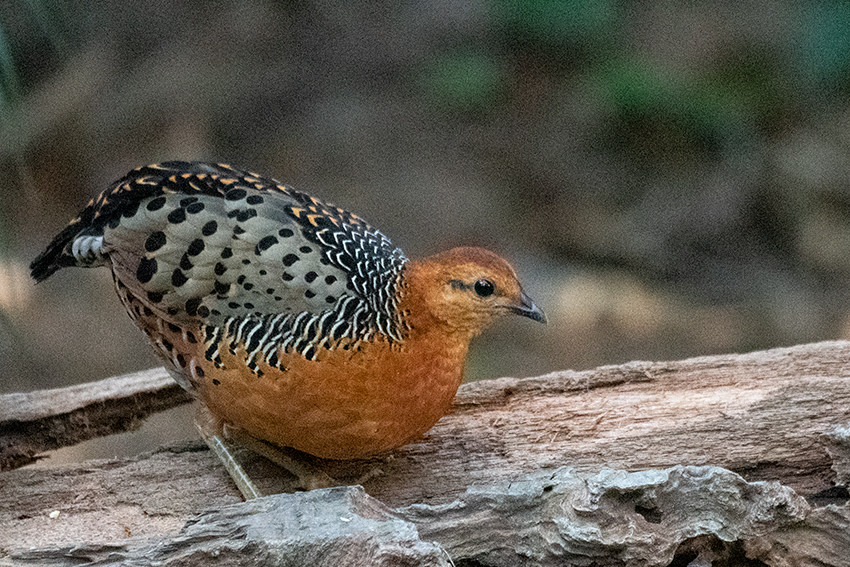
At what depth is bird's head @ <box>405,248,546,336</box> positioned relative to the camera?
7.82 feet

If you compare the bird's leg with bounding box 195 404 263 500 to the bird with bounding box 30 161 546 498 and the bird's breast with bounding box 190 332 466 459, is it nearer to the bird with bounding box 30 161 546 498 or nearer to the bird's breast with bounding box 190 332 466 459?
the bird with bounding box 30 161 546 498

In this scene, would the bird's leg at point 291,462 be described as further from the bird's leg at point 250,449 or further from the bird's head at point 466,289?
the bird's head at point 466,289

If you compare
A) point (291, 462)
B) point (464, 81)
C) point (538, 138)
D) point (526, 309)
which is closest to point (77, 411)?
point (291, 462)

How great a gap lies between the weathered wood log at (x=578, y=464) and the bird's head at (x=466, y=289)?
49 centimetres

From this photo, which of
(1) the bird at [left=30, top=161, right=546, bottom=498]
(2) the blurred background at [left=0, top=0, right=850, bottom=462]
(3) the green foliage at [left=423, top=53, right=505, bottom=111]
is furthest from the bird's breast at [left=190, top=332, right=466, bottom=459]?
(3) the green foliage at [left=423, top=53, right=505, bottom=111]

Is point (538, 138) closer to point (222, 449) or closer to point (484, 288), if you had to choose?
point (484, 288)

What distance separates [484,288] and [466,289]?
0.05m

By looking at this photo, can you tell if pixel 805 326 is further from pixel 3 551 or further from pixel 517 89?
pixel 3 551

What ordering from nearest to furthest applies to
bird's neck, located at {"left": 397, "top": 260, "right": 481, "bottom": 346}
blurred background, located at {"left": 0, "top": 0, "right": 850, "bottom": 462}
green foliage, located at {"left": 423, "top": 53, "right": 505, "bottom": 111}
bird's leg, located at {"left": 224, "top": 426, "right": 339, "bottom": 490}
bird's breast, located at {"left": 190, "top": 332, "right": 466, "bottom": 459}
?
bird's breast, located at {"left": 190, "top": 332, "right": 466, "bottom": 459}, bird's neck, located at {"left": 397, "top": 260, "right": 481, "bottom": 346}, bird's leg, located at {"left": 224, "top": 426, "right": 339, "bottom": 490}, blurred background, located at {"left": 0, "top": 0, "right": 850, "bottom": 462}, green foliage, located at {"left": 423, "top": 53, "right": 505, "bottom": 111}

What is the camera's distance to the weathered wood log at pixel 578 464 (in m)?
2.16

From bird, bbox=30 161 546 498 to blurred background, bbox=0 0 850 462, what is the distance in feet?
7.04

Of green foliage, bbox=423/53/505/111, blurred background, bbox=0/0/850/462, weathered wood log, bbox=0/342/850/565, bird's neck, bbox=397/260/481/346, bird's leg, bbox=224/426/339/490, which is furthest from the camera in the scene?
green foliage, bbox=423/53/505/111

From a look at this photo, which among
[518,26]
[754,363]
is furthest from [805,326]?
[518,26]

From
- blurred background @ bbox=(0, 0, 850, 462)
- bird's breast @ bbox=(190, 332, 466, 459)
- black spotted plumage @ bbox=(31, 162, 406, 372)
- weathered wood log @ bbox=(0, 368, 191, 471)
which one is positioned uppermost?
blurred background @ bbox=(0, 0, 850, 462)
